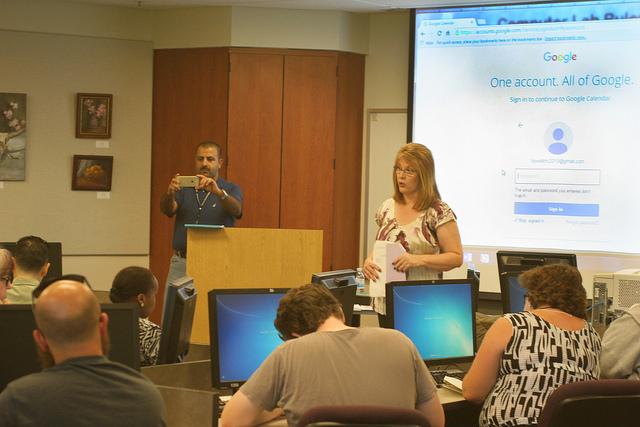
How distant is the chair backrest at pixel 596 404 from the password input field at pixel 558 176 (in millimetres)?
4867

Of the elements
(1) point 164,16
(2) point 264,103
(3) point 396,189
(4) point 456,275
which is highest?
(1) point 164,16

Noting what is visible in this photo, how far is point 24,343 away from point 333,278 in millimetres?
1572

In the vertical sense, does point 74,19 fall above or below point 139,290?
above

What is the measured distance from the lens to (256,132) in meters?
8.52

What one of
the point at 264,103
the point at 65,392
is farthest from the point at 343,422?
the point at 264,103

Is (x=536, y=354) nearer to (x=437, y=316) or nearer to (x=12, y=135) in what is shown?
(x=437, y=316)

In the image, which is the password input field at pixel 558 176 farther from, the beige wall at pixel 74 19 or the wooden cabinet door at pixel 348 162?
the beige wall at pixel 74 19

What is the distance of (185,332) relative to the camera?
12.3 ft

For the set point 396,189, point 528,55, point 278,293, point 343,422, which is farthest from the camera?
point 528,55

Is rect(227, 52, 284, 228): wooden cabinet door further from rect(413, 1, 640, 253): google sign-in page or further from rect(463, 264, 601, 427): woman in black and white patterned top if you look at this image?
rect(463, 264, 601, 427): woman in black and white patterned top

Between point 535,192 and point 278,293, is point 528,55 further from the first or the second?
point 278,293

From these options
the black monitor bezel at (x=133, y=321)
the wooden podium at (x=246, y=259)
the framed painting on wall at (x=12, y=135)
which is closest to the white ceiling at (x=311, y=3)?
the framed painting on wall at (x=12, y=135)

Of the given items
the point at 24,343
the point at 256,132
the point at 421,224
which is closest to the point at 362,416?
the point at 24,343

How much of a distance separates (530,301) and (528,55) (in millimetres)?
4479
